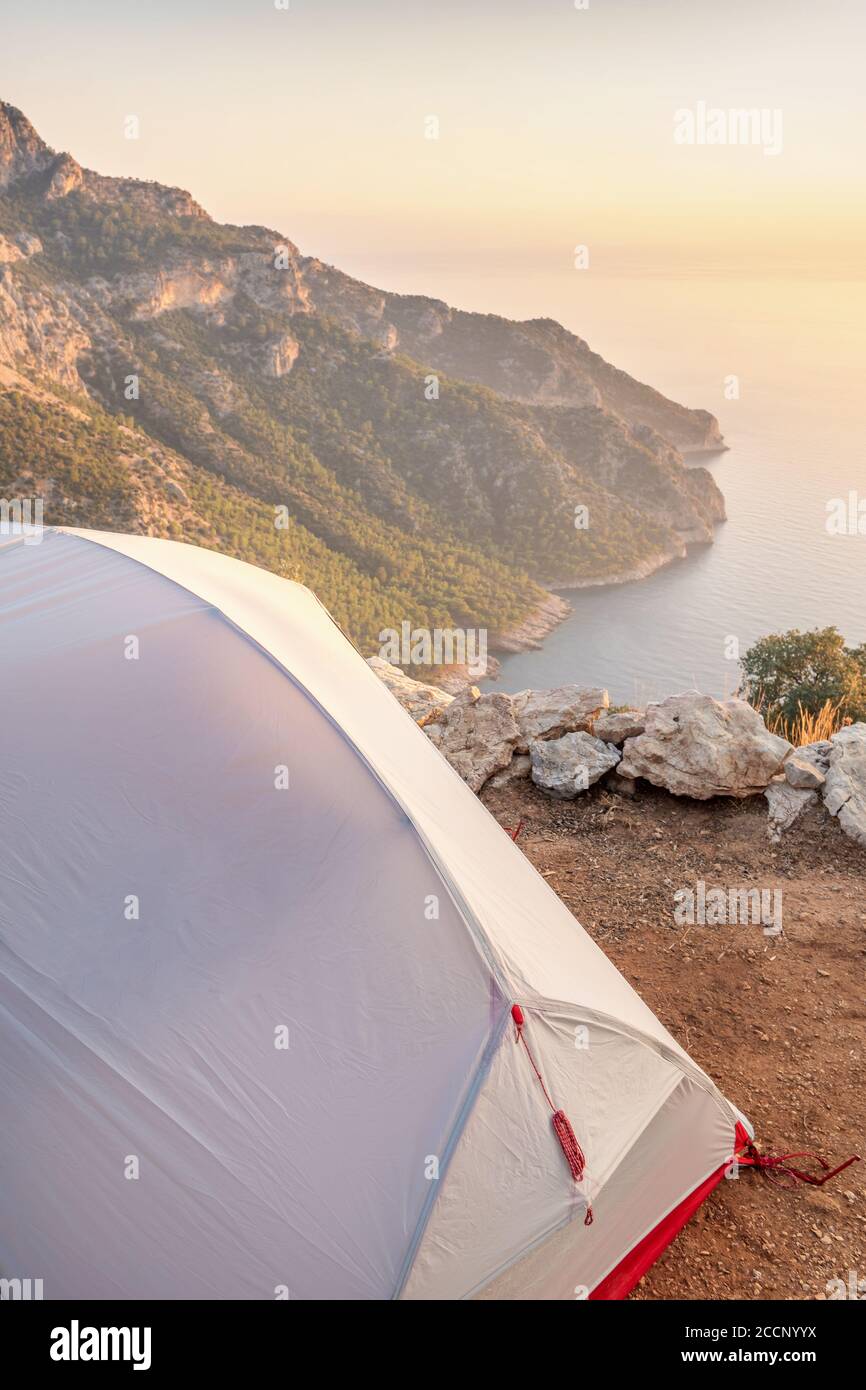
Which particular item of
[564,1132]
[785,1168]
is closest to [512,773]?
[785,1168]

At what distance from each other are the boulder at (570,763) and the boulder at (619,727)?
0.08m

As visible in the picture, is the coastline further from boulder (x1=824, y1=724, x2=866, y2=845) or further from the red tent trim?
the red tent trim

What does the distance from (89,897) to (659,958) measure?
4.15m

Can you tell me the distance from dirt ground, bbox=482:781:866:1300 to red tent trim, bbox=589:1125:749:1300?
0.24ft

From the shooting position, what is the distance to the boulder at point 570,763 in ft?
26.7

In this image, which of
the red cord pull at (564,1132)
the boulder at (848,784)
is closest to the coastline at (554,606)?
the boulder at (848,784)

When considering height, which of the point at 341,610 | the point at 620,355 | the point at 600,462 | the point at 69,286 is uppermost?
the point at 620,355

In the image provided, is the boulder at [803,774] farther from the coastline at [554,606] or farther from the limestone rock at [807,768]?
the coastline at [554,606]

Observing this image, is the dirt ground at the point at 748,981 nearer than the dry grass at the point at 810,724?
Yes

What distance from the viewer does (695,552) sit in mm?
93250

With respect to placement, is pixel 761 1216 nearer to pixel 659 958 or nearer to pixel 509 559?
pixel 659 958

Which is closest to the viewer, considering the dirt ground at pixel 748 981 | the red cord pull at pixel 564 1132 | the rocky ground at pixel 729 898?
the red cord pull at pixel 564 1132

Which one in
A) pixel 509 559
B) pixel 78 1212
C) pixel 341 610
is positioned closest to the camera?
pixel 78 1212

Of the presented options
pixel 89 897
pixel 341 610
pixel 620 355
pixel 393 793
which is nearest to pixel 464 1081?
pixel 393 793
